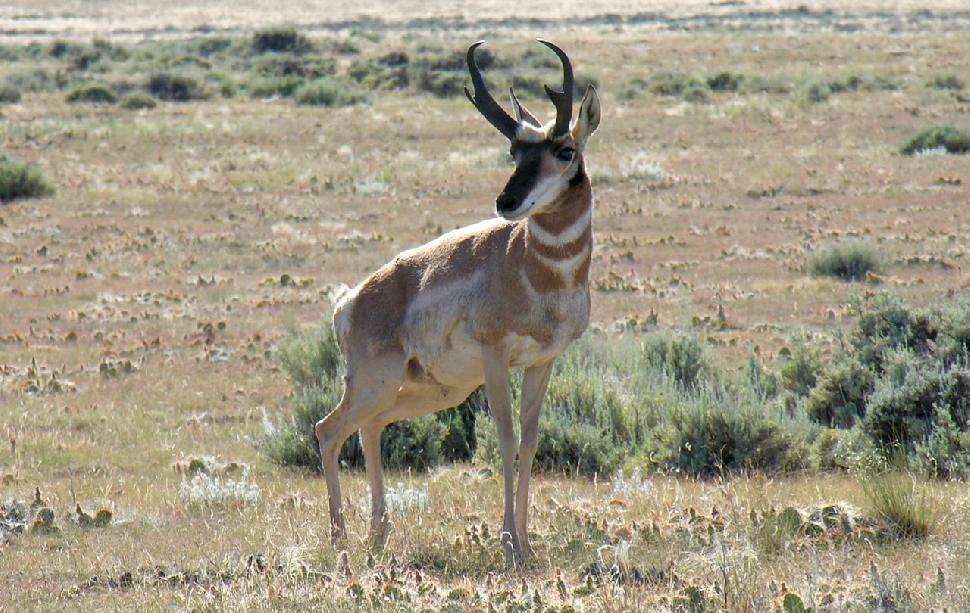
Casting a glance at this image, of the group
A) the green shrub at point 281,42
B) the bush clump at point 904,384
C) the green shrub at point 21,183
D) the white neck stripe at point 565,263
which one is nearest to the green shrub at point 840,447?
the bush clump at point 904,384

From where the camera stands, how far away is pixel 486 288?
675 centimetres

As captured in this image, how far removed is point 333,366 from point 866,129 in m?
24.2

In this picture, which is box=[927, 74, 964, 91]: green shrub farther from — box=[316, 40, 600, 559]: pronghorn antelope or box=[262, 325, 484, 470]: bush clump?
box=[316, 40, 600, 559]: pronghorn antelope

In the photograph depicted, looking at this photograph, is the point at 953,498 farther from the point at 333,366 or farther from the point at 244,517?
the point at 333,366

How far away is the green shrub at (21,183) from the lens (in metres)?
25.8

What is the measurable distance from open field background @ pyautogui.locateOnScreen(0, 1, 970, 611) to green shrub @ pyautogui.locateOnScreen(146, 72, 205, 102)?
59 cm

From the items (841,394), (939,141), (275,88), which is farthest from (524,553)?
(275,88)

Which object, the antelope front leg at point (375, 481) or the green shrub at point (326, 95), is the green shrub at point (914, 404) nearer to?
the antelope front leg at point (375, 481)

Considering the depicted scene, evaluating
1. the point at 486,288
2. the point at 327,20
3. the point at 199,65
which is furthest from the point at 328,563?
the point at 327,20

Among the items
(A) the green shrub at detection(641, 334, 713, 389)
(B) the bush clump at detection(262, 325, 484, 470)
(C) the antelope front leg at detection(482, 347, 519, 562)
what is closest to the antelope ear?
(C) the antelope front leg at detection(482, 347, 519, 562)

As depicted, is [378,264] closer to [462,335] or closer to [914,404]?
[914,404]

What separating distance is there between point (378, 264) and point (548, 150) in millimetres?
13243

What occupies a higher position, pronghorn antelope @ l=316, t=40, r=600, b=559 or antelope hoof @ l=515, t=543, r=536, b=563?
pronghorn antelope @ l=316, t=40, r=600, b=559

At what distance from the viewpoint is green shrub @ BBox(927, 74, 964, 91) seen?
43.2m
